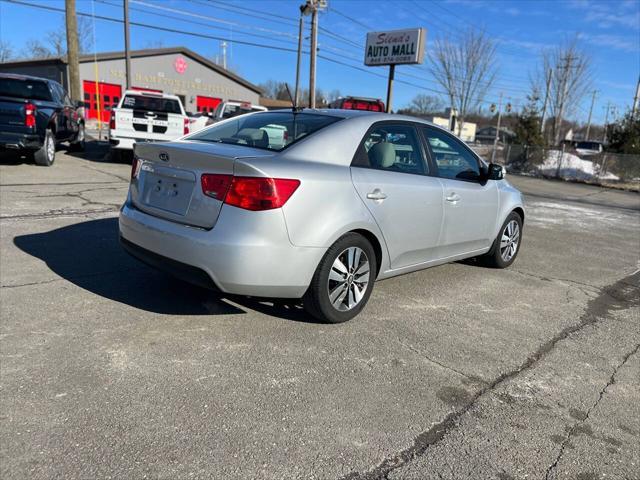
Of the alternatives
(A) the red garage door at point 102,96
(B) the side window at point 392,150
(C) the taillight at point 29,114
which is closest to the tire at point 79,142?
(C) the taillight at point 29,114

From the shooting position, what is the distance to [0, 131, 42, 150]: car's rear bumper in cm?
1018

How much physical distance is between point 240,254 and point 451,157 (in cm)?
264

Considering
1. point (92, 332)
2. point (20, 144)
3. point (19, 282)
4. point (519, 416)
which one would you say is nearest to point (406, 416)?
point (519, 416)

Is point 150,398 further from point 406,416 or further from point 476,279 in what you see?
point 476,279

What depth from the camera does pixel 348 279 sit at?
3.82m

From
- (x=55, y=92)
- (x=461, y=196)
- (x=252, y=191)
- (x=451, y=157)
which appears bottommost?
(x=461, y=196)

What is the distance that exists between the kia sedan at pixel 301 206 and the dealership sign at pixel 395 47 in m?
17.5

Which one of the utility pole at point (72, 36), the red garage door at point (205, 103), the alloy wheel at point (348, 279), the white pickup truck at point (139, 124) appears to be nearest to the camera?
the alloy wheel at point (348, 279)

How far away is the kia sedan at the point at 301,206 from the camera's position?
326 cm

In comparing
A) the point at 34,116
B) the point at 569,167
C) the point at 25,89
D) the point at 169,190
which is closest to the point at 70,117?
the point at 25,89

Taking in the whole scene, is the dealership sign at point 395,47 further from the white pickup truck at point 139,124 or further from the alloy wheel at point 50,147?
the alloy wheel at point 50,147

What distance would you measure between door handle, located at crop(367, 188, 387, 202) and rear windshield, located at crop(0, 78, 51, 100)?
10683mm

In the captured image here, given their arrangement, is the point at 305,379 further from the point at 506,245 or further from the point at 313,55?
the point at 313,55

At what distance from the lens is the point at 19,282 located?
4.31m
